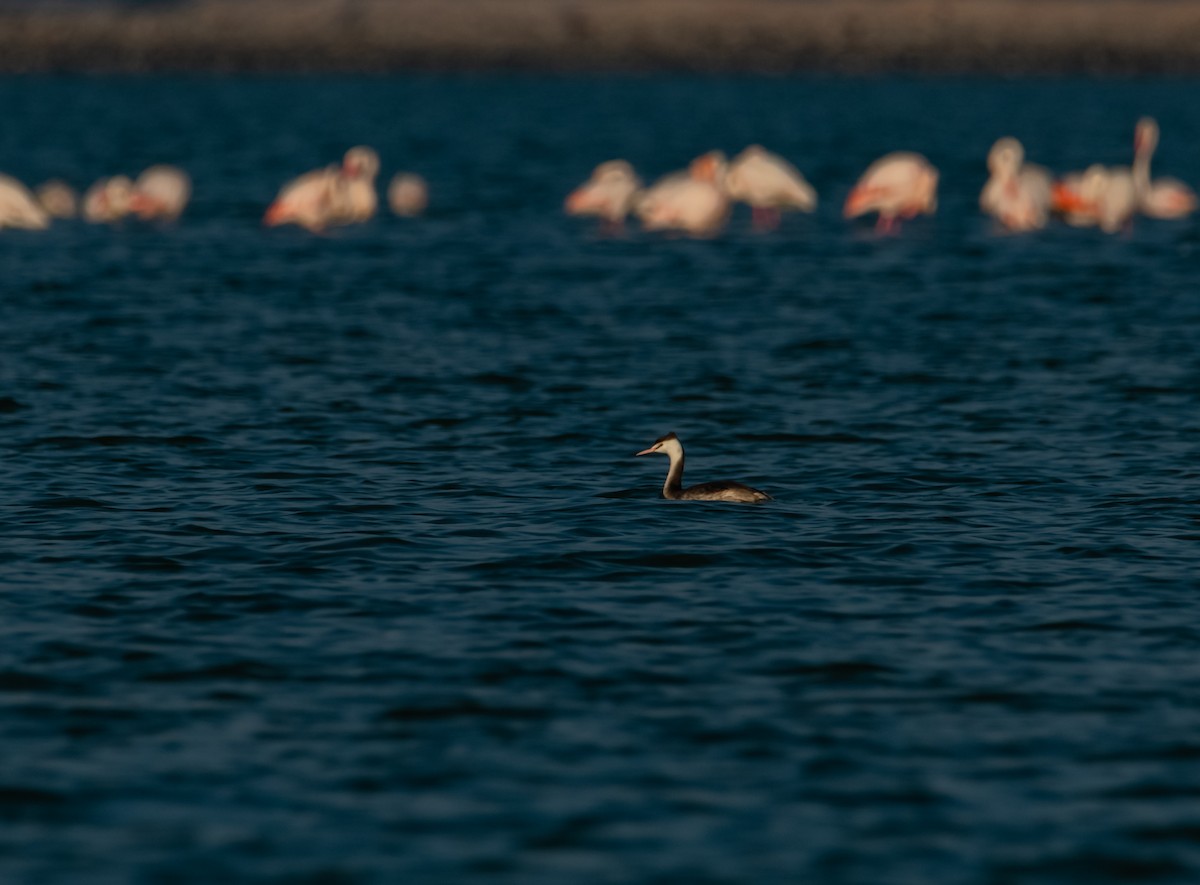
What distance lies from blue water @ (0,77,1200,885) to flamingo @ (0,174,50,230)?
3.01 m

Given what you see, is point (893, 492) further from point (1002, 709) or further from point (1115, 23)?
point (1115, 23)

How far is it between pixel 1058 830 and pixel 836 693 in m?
2.03

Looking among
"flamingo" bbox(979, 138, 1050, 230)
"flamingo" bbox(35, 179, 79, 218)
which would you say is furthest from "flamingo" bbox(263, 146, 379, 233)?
"flamingo" bbox(979, 138, 1050, 230)

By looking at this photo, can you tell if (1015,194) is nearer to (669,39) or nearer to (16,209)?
(16,209)

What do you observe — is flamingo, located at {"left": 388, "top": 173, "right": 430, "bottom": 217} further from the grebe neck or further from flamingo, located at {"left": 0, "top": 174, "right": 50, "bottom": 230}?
the grebe neck

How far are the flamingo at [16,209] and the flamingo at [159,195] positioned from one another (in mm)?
2922

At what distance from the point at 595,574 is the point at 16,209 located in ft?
74.4

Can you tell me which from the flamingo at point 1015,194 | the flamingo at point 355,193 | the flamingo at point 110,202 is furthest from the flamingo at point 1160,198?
the flamingo at point 110,202

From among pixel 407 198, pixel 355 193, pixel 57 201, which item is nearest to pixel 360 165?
pixel 355 193

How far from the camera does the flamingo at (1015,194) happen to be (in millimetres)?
35062

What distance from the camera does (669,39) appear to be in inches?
4835

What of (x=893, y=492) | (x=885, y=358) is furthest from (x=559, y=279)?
(x=893, y=492)

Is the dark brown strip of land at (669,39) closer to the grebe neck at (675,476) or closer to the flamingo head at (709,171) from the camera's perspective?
the flamingo head at (709,171)

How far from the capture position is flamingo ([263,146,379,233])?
117 feet
